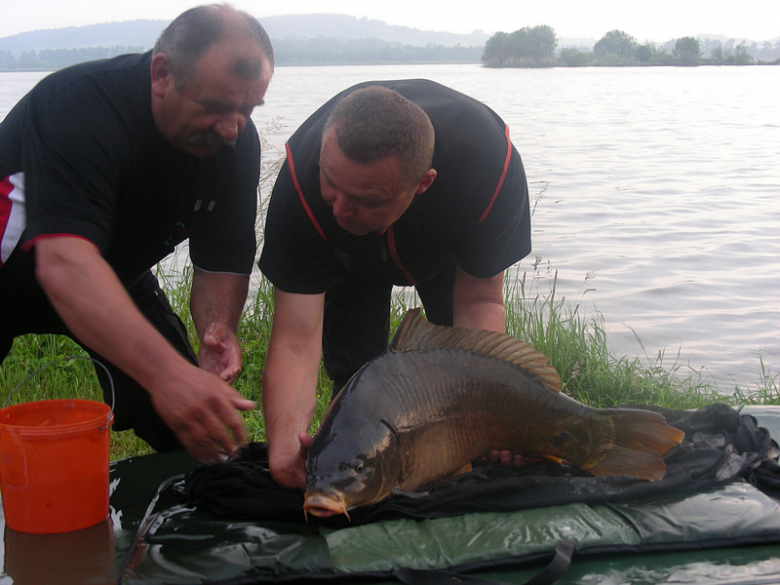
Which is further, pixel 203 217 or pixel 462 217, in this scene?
pixel 203 217

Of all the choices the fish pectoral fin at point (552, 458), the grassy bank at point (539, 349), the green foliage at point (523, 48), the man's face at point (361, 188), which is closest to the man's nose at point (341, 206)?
the man's face at point (361, 188)

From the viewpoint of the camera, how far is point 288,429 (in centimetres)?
241

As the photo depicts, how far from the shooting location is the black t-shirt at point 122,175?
2328mm

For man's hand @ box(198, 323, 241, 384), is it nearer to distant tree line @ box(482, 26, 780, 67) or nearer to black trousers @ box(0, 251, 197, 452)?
black trousers @ box(0, 251, 197, 452)

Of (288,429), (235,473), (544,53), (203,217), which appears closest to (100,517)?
(235,473)

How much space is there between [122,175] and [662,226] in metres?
8.74

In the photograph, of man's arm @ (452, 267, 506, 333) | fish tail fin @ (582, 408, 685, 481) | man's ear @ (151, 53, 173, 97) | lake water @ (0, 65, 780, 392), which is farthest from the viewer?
lake water @ (0, 65, 780, 392)

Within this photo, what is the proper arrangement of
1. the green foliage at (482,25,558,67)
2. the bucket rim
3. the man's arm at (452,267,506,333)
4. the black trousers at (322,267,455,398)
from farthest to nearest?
the green foliage at (482,25,558,67)
the black trousers at (322,267,455,398)
the man's arm at (452,267,506,333)
the bucket rim

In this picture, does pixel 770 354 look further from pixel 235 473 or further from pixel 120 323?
pixel 120 323

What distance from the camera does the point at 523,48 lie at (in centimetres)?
5216

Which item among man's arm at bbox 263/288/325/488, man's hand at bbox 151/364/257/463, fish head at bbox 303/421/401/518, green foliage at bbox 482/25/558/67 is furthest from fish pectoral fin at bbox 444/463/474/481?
green foliage at bbox 482/25/558/67

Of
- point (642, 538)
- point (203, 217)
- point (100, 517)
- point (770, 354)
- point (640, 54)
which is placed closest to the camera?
point (642, 538)

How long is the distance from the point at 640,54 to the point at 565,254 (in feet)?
186

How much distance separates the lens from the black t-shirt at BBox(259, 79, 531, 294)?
2621 millimetres
